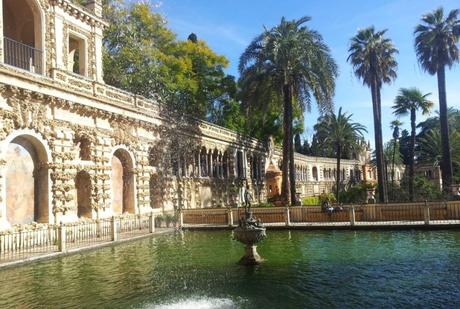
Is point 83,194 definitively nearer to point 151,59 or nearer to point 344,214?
point 344,214

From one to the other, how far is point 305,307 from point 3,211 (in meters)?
14.0

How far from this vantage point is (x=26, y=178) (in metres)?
20.0

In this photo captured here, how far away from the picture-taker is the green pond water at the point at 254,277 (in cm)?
971

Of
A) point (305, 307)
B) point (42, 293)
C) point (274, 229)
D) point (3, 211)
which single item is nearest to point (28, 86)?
point (3, 211)

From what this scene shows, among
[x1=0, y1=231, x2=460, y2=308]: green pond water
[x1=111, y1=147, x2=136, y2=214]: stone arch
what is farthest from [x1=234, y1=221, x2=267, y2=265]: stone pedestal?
[x1=111, y1=147, x2=136, y2=214]: stone arch

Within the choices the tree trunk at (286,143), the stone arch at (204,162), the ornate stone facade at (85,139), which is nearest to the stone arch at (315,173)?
the stone arch at (204,162)

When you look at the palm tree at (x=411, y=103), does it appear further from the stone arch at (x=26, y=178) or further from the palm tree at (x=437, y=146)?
the stone arch at (x=26, y=178)

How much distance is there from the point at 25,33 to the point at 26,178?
30.8 ft

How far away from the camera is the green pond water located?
9711 millimetres

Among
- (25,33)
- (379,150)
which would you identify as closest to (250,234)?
(25,33)

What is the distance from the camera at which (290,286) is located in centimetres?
1081

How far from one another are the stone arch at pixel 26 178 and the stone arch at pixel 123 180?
5.82 meters

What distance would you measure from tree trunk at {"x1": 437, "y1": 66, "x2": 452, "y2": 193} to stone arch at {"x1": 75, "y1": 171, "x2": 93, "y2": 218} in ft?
78.7

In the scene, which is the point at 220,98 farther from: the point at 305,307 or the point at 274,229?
the point at 305,307
